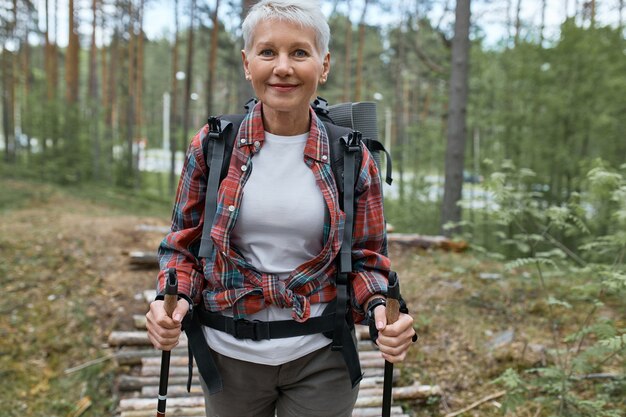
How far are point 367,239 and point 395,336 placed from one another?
38 centimetres

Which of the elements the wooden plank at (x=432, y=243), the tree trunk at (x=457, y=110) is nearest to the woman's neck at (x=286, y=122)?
the wooden plank at (x=432, y=243)

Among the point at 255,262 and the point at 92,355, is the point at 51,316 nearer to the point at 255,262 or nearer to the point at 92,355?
the point at 92,355

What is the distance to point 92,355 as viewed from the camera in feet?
16.1

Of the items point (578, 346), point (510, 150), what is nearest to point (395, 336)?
point (578, 346)

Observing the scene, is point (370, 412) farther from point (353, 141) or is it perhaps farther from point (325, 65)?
point (325, 65)

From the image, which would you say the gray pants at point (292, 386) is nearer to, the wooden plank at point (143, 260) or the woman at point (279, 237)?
the woman at point (279, 237)

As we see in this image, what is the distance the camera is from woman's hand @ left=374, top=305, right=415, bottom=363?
160 centimetres

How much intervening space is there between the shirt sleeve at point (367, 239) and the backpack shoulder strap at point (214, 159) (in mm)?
459

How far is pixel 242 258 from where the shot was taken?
1758mm

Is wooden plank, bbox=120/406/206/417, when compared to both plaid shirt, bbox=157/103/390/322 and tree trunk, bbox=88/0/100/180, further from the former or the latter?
tree trunk, bbox=88/0/100/180

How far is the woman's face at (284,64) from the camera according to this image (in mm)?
1698

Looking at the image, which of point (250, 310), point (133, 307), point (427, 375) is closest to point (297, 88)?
point (250, 310)

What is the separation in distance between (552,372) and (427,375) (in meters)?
1.22

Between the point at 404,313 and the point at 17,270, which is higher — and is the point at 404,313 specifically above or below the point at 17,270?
above
